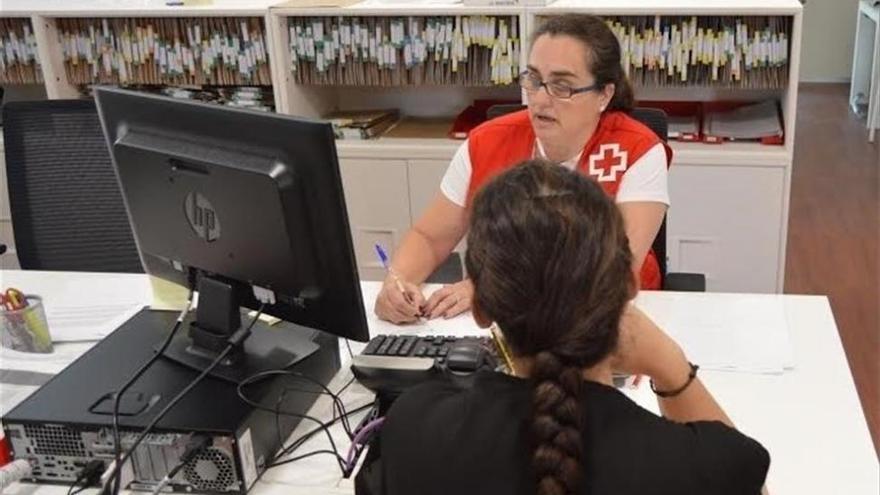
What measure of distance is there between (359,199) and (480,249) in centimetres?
225

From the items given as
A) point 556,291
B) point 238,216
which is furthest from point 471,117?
point 556,291

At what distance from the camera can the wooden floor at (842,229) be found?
9.98ft

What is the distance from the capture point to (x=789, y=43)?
9.08ft

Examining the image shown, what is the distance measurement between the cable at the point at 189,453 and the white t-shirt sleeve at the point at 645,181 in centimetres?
103

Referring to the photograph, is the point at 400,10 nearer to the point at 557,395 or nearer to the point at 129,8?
the point at 129,8

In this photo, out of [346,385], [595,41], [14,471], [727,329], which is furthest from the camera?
[595,41]

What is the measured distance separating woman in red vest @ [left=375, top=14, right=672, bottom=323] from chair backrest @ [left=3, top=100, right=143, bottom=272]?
0.87 m

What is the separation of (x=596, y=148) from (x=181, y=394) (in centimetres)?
105

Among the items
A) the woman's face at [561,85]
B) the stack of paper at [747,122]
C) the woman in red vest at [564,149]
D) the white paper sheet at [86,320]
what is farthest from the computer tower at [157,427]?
the stack of paper at [747,122]

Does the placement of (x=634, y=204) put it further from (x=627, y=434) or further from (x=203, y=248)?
(x=627, y=434)

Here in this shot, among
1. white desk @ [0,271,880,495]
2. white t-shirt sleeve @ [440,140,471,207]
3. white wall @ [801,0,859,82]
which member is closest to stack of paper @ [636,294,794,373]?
white desk @ [0,271,880,495]

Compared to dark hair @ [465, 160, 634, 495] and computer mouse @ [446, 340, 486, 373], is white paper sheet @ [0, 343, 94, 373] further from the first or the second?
dark hair @ [465, 160, 634, 495]

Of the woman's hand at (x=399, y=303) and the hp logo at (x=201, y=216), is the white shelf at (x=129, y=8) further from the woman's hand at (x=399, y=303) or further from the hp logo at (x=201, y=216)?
the hp logo at (x=201, y=216)

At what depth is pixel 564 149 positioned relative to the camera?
2000 mm
